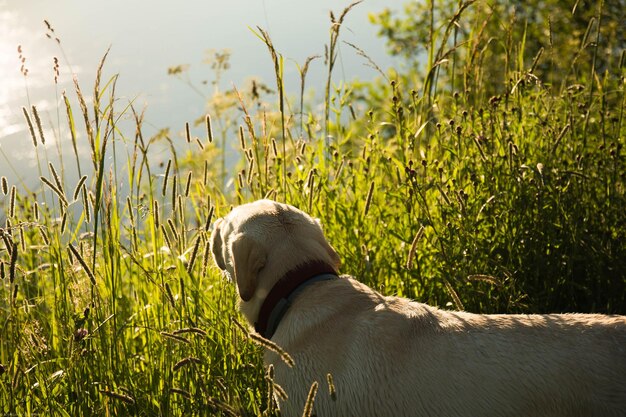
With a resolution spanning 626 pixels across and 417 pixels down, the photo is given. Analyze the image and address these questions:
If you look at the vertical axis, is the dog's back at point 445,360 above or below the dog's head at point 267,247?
Result: below

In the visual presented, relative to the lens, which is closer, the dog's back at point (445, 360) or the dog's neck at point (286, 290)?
the dog's back at point (445, 360)

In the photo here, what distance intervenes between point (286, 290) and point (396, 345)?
0.65m

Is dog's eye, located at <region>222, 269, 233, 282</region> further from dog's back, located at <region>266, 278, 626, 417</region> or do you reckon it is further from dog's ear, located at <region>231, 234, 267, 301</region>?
dog's back, located at <region>266, 278, 626, 417</region>

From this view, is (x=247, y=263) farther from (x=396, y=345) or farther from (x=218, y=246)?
(x=396, y=345)

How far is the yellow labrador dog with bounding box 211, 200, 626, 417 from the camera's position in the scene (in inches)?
107

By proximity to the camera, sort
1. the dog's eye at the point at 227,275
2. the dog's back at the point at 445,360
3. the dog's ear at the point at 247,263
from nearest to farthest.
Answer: the dog's back at the point at 445,360, the dog's ear at the point at 247,263, the dog's eye at the point at 227,275

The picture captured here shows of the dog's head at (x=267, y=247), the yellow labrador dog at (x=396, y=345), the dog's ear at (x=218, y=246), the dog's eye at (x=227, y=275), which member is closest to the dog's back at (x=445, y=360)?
the yellow labrador dog at (x=396, y=345)

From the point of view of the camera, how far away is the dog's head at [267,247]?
337 cm

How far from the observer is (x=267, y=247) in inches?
133

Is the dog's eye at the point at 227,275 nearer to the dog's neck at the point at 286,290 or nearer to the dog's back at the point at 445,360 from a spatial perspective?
the dog's neck at the point at 286,290

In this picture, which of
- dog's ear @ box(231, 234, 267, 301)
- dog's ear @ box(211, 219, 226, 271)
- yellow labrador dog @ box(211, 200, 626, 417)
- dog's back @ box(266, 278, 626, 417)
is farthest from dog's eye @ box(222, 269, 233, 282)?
dog's back @ box(266, 278, 626, 417)

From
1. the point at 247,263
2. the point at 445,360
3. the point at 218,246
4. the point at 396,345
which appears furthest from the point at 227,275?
the point at 445,360

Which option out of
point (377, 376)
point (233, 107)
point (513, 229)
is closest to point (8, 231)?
point (377, 376)

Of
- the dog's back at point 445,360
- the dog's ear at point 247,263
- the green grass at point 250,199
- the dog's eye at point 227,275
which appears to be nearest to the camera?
the dog's back at point 445,360
